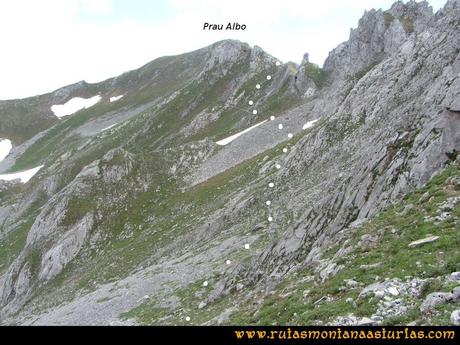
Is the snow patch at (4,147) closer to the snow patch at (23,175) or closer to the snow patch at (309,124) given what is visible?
the snow patch at (23,175)

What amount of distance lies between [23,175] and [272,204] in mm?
128496

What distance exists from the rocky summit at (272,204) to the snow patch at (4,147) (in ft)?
209

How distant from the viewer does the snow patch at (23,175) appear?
151 meters

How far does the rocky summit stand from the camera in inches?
713

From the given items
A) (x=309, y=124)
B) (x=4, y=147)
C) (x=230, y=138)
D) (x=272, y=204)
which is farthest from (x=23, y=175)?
(x=272, y=204)

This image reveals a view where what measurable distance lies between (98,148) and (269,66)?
53572 mm

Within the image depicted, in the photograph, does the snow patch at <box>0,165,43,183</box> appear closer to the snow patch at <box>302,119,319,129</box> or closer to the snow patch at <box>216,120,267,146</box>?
the snow patch at <box>216,120,267,146</box>

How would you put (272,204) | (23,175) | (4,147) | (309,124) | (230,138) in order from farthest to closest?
(4,147), (23,175), (230,138), (309,124), (272,204)

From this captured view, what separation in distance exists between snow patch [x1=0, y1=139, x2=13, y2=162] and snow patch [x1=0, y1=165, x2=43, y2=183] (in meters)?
34.5

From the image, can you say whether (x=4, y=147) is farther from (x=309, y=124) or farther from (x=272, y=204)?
(x=272, y=204)

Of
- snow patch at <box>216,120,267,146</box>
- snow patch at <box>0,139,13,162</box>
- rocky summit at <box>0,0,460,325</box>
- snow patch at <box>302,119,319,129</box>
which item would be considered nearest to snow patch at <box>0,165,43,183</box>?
rocky summit at <box>0,0,460,325</box>

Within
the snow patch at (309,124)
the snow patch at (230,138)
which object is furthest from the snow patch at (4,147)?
the snow patch at (309,124)

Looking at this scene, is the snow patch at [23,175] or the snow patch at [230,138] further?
the snow patch at [23,175]

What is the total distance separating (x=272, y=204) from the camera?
49906 millimetres
